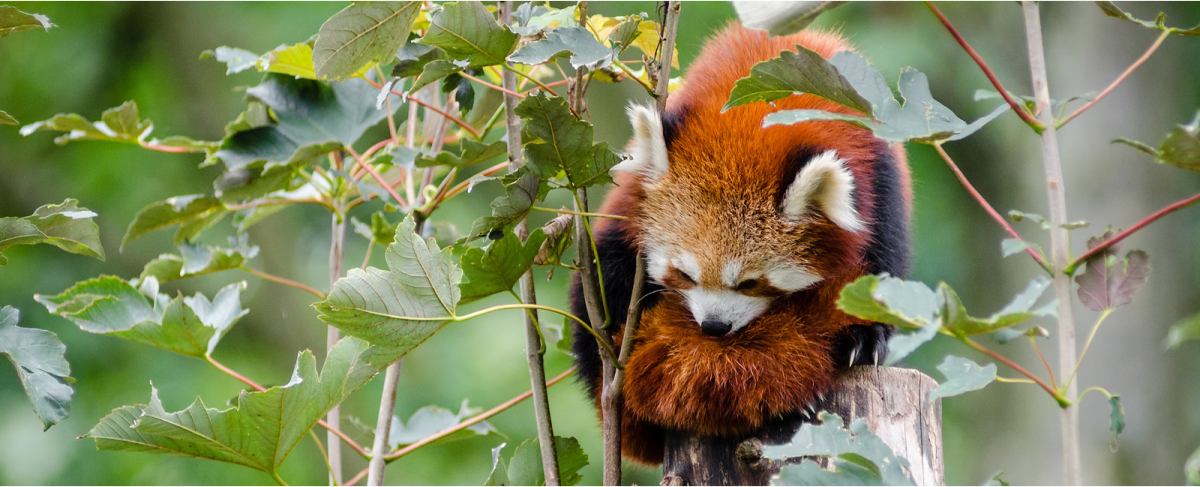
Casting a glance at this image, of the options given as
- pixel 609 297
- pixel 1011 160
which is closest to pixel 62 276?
pixel 609 297

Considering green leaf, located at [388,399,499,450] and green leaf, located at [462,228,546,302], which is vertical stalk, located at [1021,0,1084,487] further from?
green leaf, located at [388,399,499,450]

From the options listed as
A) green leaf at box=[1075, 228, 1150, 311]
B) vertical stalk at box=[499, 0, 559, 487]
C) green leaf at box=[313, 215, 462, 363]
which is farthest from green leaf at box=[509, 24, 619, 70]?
Result: green leaf at box=[1075, 228, 1150, 311]

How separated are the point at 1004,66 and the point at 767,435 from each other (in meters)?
4.74

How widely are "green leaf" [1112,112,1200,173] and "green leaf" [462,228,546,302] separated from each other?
0.81 meters

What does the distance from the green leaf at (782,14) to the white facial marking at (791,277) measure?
2.48 ft

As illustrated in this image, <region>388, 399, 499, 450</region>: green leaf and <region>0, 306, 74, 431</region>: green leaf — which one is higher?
<region>0, 306, 74, 431</region>: green leaf

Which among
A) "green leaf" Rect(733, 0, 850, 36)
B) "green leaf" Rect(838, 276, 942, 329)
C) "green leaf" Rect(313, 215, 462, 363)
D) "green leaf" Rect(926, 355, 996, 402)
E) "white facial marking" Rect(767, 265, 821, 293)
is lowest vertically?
"green leaf" Rect(313, 215, 462, 363)

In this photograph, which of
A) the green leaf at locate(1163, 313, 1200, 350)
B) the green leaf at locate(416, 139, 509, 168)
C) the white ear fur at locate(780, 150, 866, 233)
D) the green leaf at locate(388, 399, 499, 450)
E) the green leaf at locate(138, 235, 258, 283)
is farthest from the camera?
the green leaf at locate(388, 399, 499, 450)

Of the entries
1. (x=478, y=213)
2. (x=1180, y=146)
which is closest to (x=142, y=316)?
(x=1180, y=146)

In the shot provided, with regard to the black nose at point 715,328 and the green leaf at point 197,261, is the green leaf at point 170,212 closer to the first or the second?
the green leaf at point 197,261

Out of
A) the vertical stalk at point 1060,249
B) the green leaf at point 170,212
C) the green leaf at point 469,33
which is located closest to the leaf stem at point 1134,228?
the vertical stalk at point 1060,249

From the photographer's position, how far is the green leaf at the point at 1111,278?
3.58 ft

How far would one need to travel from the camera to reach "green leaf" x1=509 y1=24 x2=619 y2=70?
123 centimetres

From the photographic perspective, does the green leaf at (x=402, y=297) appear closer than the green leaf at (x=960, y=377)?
No
